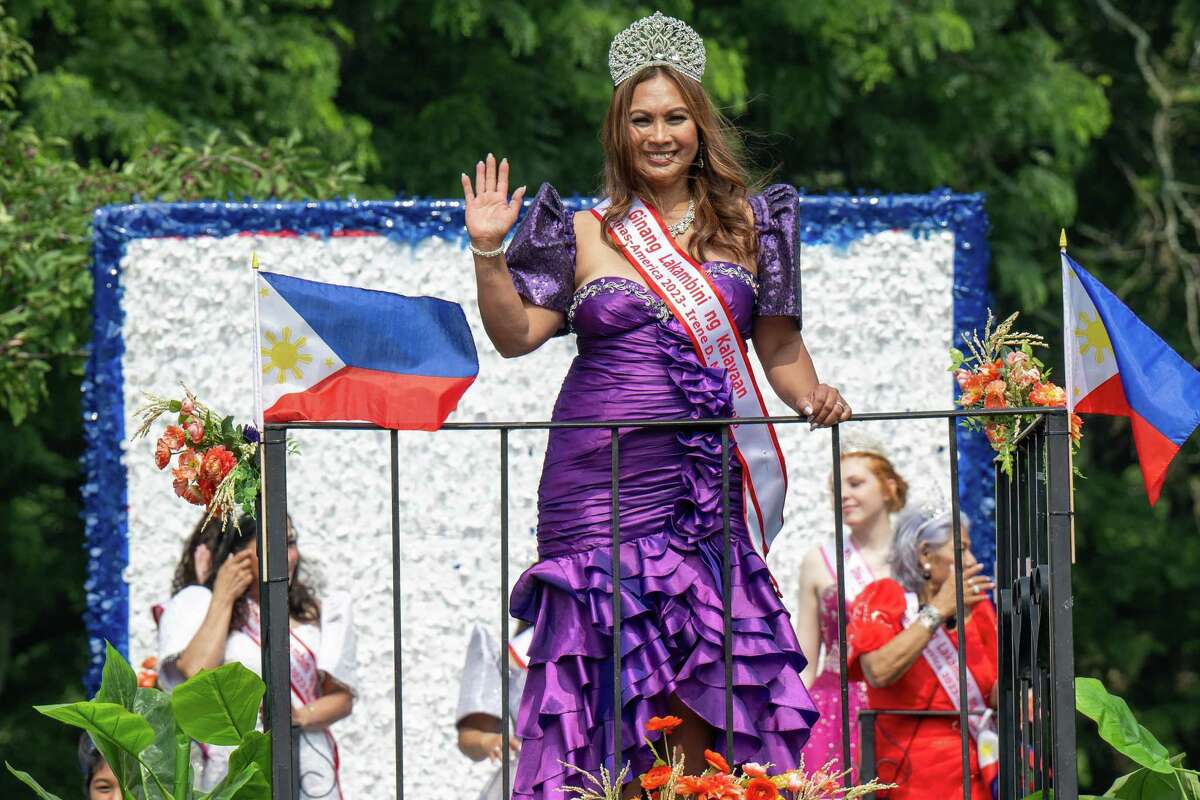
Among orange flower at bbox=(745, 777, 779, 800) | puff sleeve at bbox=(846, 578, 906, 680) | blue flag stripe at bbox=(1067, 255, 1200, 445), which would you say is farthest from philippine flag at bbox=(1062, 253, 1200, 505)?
puff sleeve at bbox=(846, 578, 906, 680)

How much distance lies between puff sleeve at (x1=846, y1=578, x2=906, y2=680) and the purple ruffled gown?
1.43 meters

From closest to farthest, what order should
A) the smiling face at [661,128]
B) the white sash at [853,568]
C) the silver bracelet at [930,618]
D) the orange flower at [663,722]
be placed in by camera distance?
1. the orange flower at [663,722]
2. the smiling face at [661,128]
3. the silver bracelet at [930,618]
4. the white sash at [853,568]

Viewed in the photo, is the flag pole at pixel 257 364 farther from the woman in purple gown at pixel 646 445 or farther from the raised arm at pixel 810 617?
the raised arm at pixel 810 617

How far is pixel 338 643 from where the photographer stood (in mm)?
5801

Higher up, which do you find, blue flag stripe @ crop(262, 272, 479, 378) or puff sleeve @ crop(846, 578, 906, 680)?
blue flag stripe @ crop(262, 272, 479, 378)

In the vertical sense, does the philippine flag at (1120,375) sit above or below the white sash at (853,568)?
above

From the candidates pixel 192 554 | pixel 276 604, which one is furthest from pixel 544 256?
pixel 192 554

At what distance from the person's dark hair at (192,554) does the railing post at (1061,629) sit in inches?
117

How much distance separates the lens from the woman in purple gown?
3643 millimetres

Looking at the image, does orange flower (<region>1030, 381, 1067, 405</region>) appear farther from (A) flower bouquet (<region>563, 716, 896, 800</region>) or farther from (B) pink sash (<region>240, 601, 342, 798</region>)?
(B) pink sash (<region>240, 601, 342, 798</region>)

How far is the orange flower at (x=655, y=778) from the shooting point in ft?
11.1

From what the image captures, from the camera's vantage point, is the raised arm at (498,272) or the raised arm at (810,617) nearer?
the raised arm at (498,272)

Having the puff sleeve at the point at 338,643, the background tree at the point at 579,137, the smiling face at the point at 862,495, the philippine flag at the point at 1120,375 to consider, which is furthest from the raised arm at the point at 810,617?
the background tree at the point at 579,137

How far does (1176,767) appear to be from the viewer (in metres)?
3.85
